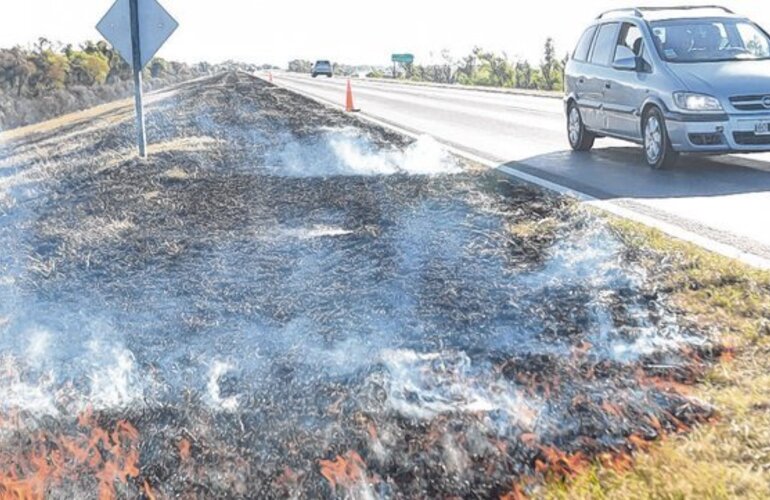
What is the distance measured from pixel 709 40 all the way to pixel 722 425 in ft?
27.1

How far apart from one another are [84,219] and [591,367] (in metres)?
5.06

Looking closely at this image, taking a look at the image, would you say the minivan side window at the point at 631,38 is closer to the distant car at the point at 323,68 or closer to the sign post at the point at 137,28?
the sign post at the point at 137,28

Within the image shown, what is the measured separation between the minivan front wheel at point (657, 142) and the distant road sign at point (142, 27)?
240 inches

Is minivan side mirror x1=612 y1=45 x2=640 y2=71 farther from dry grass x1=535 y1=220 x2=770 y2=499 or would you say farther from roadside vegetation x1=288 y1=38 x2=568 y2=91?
roadside vegetation x1=288 y1=38 x2=568 y2=91

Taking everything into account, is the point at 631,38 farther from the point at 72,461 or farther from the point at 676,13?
the point at 72,461

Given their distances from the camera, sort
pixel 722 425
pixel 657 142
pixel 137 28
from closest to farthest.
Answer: pixel 722 425 < pixel 657 142 < pixel 137 28

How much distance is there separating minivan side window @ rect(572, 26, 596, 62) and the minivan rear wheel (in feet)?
2.27

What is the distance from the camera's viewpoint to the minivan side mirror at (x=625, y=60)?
10211 millimetres

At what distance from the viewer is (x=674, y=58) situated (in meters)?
10.1

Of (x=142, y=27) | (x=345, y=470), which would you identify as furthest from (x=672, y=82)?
(x=345, y=470)

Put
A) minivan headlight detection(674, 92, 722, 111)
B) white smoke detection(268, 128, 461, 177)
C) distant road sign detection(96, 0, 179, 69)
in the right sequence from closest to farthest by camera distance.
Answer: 1. minivan headlight detection(674, 92, 722, 111)
2. white smoke detection(268, 128, 461, 177)
3. distant road sign detection(96, 0, 179, 69)

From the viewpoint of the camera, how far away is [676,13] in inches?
428

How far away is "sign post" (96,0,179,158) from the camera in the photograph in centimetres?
1028

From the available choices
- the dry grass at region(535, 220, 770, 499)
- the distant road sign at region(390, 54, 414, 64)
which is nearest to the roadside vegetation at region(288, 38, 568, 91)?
the distant road sign at region(390, 54, 414, 64)
